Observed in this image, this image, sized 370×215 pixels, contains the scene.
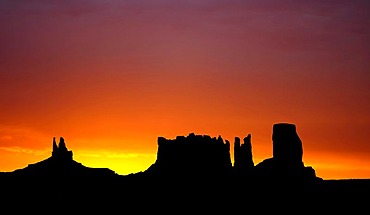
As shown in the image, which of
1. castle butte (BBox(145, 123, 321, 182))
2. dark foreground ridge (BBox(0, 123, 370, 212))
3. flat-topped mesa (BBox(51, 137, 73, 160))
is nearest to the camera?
dark foreground ridge (BBox(0, 123, 370, 212))

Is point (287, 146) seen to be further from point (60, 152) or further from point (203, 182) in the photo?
point (60, 152)

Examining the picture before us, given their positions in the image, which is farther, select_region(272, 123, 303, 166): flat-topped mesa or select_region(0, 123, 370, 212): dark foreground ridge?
select_region(272, 123, 303, 166): flat-topped mesa

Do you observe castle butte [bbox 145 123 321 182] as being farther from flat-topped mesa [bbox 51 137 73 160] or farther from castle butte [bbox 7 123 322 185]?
flat-topped mesa [bbox 51 137 73 160]

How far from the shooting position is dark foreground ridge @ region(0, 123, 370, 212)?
175375 mm

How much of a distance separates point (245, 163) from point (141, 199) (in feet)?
105

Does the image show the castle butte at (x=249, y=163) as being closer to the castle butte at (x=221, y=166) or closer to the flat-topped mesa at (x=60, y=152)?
the castle butte at (x=221, y=166)

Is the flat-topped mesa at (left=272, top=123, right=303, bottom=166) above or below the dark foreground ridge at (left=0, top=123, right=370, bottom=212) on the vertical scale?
above

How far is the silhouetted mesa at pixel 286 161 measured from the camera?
183375 mm

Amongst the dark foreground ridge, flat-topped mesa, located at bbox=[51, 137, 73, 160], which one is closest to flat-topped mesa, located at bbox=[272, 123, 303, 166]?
the dark foreground ridge

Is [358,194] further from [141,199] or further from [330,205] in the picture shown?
[141,199]

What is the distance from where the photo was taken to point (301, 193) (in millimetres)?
177125

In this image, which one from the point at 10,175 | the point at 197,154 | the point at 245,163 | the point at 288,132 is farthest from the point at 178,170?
Result: the point at 10,175

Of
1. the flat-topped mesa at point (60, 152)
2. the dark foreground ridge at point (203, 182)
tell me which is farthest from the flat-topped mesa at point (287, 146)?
the flat-topped mesa at point (60, 152)

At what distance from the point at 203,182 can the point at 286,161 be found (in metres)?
23.7
